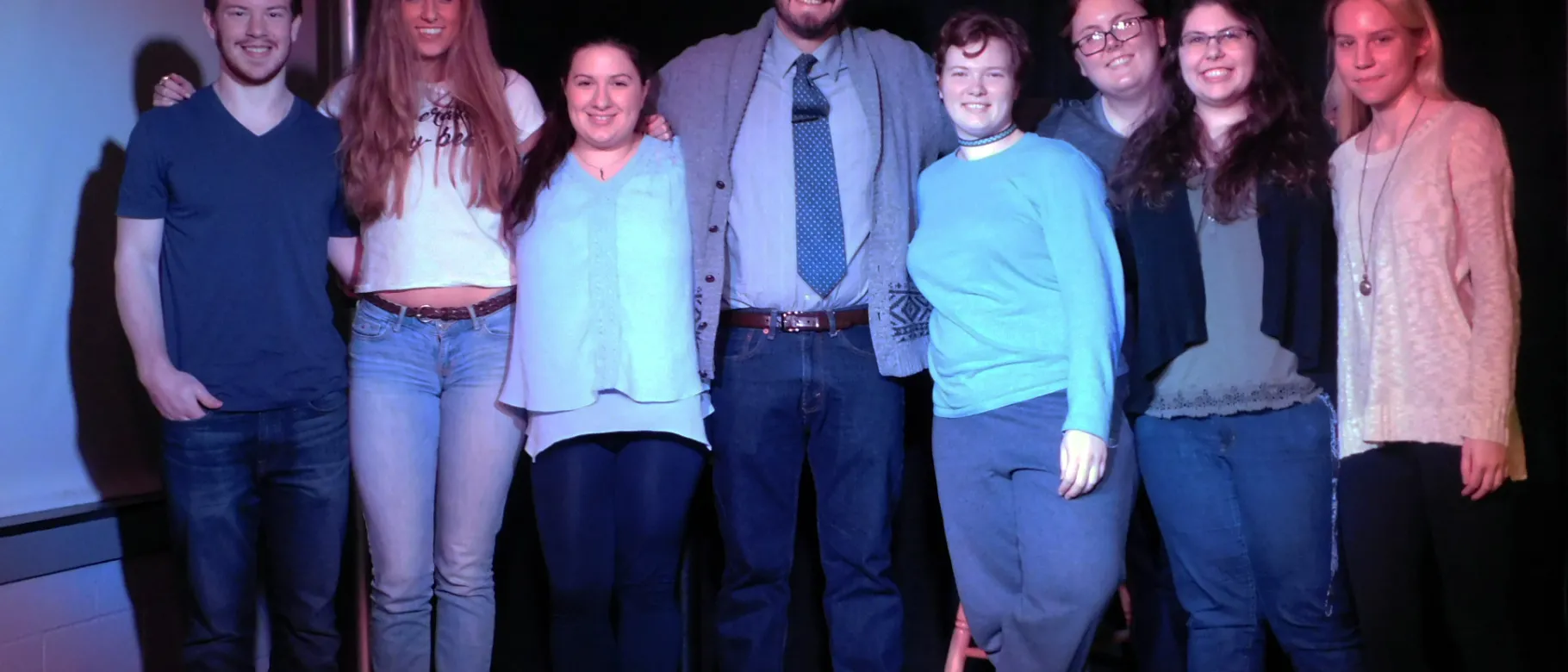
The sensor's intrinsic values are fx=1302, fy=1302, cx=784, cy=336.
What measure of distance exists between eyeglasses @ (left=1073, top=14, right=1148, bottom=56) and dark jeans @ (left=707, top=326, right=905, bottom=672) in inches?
27.5

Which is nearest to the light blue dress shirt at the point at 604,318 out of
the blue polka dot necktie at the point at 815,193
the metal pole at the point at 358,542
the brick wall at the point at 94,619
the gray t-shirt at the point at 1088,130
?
the blue polka dot necktie at the point at 815,193

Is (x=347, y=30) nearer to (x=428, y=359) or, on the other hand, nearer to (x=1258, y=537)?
(x=428, y=359)

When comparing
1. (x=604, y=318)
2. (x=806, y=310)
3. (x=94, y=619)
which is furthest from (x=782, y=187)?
(x=94, y=619)

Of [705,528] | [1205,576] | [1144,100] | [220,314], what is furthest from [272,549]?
[1144,100]

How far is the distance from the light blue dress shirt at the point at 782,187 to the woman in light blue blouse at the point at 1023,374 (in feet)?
0.86

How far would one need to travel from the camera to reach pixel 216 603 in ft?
7.72

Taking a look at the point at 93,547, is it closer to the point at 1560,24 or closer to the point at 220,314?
the point at 220,314

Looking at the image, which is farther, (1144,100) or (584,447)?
(1144,100)

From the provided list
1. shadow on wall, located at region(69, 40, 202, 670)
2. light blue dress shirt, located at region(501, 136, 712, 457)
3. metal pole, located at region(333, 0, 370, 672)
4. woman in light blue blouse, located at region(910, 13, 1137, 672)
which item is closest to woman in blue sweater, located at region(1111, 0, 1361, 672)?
woman in light blue blouse, located at region(910, 13, 1137, 672)

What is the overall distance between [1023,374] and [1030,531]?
258mm

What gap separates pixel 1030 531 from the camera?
214 cm

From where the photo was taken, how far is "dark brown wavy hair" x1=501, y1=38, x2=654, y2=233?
7.83 ft

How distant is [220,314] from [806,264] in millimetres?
1075

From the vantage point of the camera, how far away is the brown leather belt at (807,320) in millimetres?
2445
